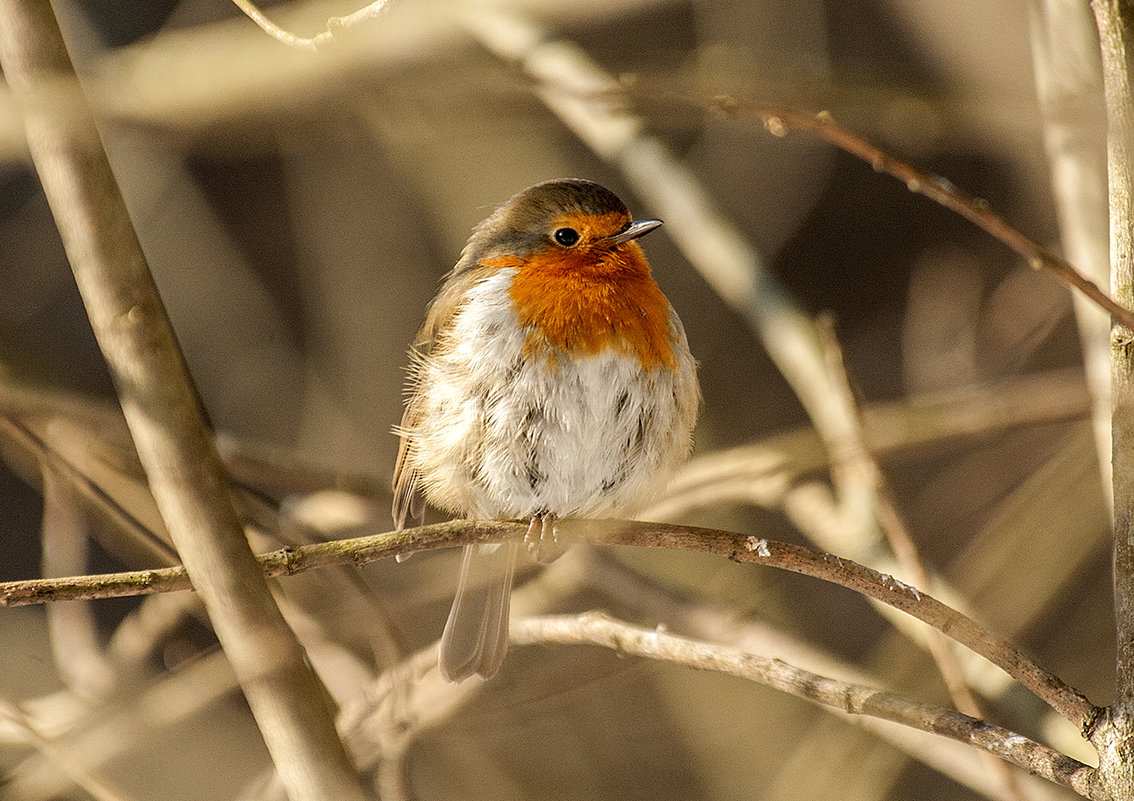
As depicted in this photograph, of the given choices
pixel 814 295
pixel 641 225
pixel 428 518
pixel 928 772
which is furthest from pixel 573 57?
pixel 928 772

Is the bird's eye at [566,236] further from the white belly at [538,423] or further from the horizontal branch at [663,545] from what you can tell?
the horizontal branch at [663,545]

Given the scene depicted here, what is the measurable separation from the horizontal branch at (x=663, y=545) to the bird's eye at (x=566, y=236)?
3.68 ft

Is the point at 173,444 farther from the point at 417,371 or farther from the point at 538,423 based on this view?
the point at 417,371

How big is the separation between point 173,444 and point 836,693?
3.88ft

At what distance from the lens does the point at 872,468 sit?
279cm

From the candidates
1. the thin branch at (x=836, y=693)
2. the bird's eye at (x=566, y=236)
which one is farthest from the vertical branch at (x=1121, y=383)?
the bird's eye at (x=566, y=236)

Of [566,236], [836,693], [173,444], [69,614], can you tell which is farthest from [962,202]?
[69,614]

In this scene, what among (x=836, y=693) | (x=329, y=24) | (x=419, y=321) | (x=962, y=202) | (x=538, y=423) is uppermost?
(x=419, y=321)

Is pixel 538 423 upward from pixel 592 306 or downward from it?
downward

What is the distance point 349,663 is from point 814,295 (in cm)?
298

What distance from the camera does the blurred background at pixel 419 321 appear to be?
2.84 metres

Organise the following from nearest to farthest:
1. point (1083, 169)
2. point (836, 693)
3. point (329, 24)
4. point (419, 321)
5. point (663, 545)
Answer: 1. point (836, 693)
2. point (329, 24)
3. point (663, 545)
4. point (1083, 169)
5. point (419, 321)

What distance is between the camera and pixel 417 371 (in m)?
3.39

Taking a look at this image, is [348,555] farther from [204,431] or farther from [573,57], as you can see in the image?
[573,57]
